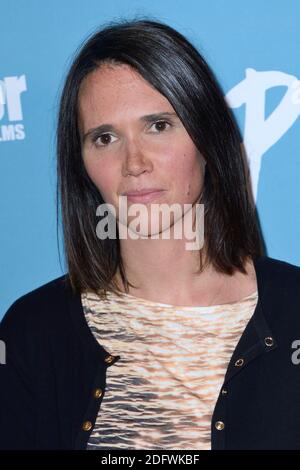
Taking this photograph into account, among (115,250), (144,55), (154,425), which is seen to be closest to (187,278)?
(115,250)

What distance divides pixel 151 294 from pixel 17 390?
0.29 meters

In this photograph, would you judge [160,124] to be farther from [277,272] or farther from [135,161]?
[277,272]

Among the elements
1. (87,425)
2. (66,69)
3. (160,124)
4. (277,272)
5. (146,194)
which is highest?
(66,69)

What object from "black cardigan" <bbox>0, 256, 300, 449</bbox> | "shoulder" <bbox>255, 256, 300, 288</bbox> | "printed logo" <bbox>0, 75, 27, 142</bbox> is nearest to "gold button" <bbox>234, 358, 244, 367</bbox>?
"black cardigan" <bbox>0, 256, 300, 449</bbox>

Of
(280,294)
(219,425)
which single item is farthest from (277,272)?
(219,425)

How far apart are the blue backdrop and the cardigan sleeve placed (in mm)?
234

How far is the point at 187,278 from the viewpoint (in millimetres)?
1441

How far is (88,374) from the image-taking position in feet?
4.57

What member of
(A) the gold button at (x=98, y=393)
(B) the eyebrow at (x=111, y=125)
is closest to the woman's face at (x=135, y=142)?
(B) the eyebrow at (x=111, y=125)

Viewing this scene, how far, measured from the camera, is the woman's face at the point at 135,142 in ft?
4.29

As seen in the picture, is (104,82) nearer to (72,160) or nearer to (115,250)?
(72,160)

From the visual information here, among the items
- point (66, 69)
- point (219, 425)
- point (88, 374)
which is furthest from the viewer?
point (66, 69)

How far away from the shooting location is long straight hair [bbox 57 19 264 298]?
4.40 ft

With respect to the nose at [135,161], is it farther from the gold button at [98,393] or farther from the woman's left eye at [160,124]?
the gold button at [98,393]
